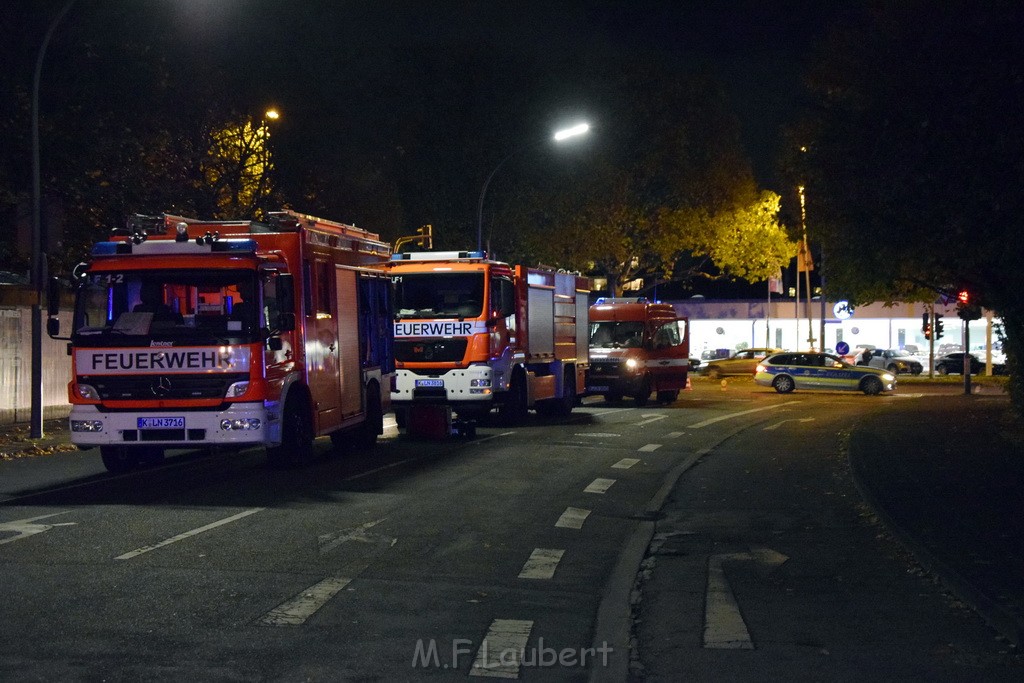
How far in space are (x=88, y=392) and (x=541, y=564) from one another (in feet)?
23.8

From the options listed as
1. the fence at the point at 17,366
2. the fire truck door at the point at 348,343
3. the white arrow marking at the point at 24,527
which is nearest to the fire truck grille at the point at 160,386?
the white arrow marking at the point at 24,527

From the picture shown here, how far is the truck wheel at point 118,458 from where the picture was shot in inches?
658

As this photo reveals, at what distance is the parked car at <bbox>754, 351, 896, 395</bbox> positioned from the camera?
147 feet

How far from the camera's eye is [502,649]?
745 cm

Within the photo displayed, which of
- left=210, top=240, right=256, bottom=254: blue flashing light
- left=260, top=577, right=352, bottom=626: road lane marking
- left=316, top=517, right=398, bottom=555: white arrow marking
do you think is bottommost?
left=260, top=577, right=352, bottom=626: road lane marking

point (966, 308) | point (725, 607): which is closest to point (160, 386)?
point (725, 607)

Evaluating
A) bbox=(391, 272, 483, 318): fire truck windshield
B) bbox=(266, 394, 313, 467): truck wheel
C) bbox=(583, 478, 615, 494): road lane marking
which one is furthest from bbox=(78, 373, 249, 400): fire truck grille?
bbox=(391, 272, 483, 318): fire truck windshield

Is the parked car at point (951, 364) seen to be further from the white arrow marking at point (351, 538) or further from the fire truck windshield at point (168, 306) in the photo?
the white arrow marking at point (351, 538)

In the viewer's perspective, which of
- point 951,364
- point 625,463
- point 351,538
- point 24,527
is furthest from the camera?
point 951,364

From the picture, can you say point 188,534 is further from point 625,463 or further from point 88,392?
point 625,463

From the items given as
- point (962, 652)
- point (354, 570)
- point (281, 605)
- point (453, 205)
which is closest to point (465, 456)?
point (354, 570)

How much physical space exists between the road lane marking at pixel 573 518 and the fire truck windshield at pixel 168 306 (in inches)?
177

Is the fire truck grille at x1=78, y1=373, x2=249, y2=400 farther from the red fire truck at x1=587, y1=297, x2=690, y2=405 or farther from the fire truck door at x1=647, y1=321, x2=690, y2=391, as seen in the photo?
the fire truck door at x1=647, y1=321, x2=690, y2=391

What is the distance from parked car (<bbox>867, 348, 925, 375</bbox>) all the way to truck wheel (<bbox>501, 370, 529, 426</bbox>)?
4323 centimetres
